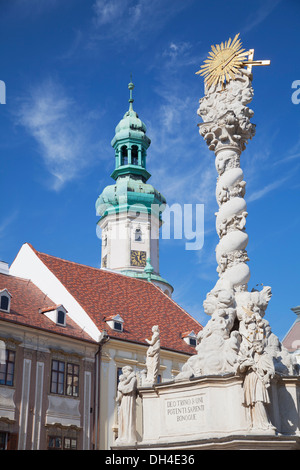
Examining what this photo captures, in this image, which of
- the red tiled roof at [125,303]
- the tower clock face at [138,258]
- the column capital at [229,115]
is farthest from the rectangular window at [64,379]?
the tower clock face at [138,258]

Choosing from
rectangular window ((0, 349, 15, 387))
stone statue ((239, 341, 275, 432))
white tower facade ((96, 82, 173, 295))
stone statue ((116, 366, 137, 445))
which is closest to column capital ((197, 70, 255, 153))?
stone statue ((239, 341, 275, 432))

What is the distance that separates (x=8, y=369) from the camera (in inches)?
982

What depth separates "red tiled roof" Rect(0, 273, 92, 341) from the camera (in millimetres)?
26375

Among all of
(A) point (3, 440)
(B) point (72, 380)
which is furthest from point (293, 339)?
(A) point (3, 440)

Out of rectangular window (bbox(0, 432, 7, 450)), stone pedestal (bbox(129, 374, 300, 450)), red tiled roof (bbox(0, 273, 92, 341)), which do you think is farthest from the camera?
red tiled roof (bbox(0, 273, 92, 341))

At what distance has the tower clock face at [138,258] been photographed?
198 feet

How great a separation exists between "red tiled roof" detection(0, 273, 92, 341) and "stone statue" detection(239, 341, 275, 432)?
16.2 m

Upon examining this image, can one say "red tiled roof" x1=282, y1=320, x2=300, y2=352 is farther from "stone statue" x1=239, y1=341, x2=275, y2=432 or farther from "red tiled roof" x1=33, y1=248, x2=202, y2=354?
"stone statue" x1=239, y1=341, x2=275, y2=432

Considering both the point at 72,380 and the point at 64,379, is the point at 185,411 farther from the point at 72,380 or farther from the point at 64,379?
the point at 72,380

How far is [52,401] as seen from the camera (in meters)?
25.8

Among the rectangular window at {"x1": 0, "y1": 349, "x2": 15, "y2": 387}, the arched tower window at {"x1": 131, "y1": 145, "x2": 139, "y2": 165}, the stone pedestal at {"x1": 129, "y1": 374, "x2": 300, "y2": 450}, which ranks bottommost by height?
the stone pedestal at {"x1": 129, "y1": 374, "x2": 300, "y2": 450}

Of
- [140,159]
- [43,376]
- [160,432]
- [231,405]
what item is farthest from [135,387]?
[140,159]

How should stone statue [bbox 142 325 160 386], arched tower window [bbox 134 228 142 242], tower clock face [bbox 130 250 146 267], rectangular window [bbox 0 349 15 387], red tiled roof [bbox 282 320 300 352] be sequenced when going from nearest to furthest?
stone statue [bbox 142 325 160 386], rectangular window [bbox 0 349 15 387], red tiled roof [bbox 282 320 300 352], tower clock face [bbox 130 250 146 267], arched tower window [bbox 134 228 142 242]

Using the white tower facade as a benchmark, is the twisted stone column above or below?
below
